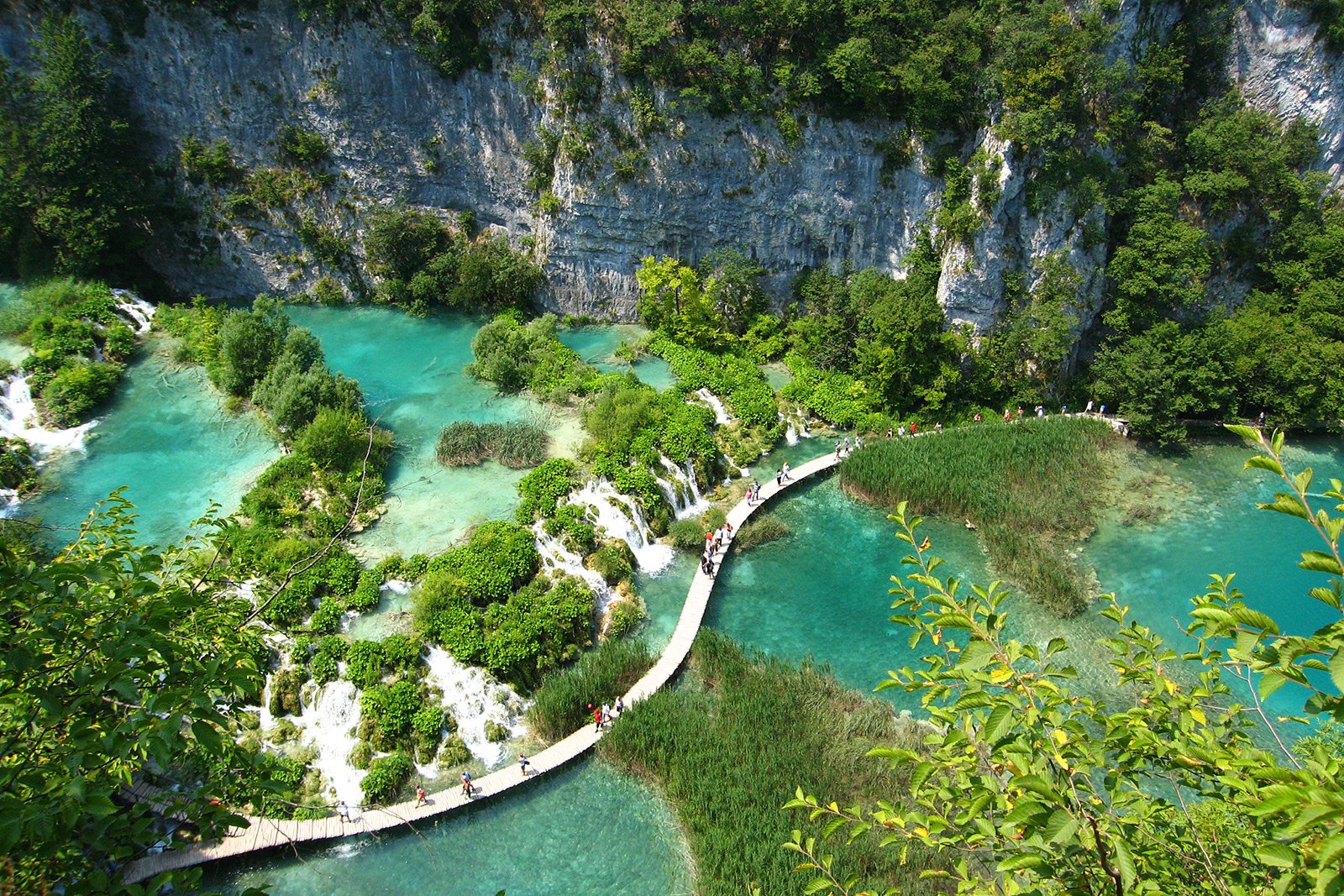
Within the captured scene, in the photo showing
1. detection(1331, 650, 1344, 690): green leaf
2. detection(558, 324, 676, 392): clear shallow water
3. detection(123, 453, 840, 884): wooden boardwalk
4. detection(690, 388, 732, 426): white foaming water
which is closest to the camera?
detection(1331, 650, 1344, 690): green leaf

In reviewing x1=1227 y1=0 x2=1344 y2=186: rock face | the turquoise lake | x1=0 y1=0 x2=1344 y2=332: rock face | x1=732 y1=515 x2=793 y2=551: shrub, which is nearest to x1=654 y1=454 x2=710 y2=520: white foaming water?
x1=732 y1=515 x2=793 y2=551: shrub

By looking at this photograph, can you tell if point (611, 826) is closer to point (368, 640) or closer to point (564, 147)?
point (368, 640)

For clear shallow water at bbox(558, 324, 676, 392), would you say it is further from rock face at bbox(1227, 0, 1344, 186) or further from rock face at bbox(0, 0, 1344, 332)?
rock face at bbox(1227, 0, 1344, 186)

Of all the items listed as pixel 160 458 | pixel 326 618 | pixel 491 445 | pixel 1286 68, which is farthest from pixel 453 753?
pixel 1286 68

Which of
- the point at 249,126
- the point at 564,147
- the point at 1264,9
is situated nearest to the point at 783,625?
the point at 564,147

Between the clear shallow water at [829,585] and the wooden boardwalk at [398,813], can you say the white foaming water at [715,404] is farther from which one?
the wooden boardwalk at [398,813]
